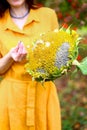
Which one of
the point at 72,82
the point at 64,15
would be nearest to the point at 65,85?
the point at 72,82

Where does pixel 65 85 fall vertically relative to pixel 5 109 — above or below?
below

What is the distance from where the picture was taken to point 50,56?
3178 millimetres

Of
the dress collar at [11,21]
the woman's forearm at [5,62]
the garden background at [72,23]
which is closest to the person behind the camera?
the woman's forearm at [5,62]

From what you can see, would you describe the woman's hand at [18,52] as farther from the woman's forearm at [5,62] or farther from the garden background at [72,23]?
the garden background at [72,23]

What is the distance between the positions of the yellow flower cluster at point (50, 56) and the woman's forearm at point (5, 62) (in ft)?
0.50

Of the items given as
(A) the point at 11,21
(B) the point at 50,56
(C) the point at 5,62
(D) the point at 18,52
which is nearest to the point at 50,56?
(B) the point at 50,56

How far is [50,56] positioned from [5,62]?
1.04ft

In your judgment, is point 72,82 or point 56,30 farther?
point 72,82

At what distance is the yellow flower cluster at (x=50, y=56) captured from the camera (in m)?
3.18

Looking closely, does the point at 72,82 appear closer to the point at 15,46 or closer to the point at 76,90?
the point at 76,90

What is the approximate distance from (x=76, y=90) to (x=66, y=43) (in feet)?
12.8

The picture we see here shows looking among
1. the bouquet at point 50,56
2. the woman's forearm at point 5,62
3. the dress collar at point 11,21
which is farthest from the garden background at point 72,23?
the bouquet at point 50,56

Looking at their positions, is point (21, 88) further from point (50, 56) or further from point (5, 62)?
point (50, 56)

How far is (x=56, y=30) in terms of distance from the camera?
10.7 ft
